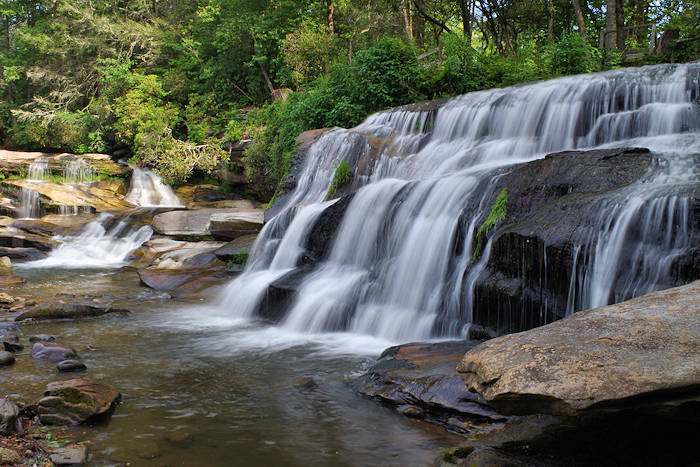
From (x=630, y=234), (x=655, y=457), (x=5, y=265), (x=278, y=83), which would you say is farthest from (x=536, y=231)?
(x=278, y=83)

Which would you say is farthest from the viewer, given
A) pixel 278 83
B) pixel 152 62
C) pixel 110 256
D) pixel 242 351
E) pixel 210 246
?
pixel 152 62

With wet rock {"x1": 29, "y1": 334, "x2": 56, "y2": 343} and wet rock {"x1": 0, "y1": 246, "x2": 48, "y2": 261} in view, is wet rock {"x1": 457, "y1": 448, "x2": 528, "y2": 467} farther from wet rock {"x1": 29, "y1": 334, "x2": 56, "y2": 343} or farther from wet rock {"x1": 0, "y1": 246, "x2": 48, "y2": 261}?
wet rock {"x1": 0, "y1": 246, "x2": 48, "y2": 261}

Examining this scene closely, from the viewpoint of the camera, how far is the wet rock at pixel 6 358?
18.1 ft

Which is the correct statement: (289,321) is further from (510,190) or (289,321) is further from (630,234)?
(630,234)

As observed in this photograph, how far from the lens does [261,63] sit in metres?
23.0

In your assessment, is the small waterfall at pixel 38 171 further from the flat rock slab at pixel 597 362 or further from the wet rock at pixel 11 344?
the flat rock slab at pixel 597 362

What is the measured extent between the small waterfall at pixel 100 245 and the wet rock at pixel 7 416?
11063 millimetres

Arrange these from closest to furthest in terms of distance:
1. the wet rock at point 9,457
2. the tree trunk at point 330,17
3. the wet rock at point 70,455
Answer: the wet rock at point 9,457, the wet rock at point 70,455, the tree trunk at point 330,17

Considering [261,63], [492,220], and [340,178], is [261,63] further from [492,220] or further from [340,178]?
[492,220]

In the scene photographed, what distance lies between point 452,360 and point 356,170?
6.87 meters

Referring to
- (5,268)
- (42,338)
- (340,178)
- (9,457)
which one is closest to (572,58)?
(340,178)

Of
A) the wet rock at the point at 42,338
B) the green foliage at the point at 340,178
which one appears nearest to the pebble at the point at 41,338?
the wet rock at the point at 42,338

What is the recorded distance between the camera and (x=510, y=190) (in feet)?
22.6

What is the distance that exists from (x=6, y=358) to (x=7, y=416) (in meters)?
2.21
